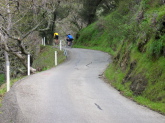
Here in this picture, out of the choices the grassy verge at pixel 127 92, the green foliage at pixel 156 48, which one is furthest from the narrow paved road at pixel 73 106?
the green foliage at pixel 156 48

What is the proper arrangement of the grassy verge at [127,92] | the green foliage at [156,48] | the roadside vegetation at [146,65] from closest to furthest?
1. the grassy verge at [127,92]
2. the roadside vegetation at [146,65]
3. the green foliage at [156,48]

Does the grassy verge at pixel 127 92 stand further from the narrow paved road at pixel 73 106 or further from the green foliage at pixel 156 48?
the green foliage at pixel 156 48

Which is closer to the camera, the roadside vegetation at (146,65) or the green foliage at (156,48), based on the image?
the roadside vegetation at (146,65)

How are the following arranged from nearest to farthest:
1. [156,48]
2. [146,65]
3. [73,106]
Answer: [73,106] → [156,48] → [146,65]

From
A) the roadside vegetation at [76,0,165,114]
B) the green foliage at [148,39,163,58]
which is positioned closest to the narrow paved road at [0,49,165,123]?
the roadside vegetation at [76,0,165,114]

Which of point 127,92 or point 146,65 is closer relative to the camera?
point 127,92

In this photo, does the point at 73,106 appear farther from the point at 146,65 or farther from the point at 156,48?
the point at 156,48

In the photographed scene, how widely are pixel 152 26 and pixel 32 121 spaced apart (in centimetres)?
656

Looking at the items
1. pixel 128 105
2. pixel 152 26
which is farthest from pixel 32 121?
pixel 152 26

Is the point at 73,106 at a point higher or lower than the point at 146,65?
lower

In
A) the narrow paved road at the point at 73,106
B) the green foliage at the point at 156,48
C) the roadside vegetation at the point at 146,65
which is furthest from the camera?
the green foliage at the point at 156,48

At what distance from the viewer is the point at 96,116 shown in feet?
20.9

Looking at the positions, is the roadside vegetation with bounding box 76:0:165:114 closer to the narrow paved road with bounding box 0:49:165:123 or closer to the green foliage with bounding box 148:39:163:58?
the green foliage with bounding box 148:39:163:58

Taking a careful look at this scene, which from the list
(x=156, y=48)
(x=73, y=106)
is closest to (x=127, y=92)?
(x=156, y=48)
